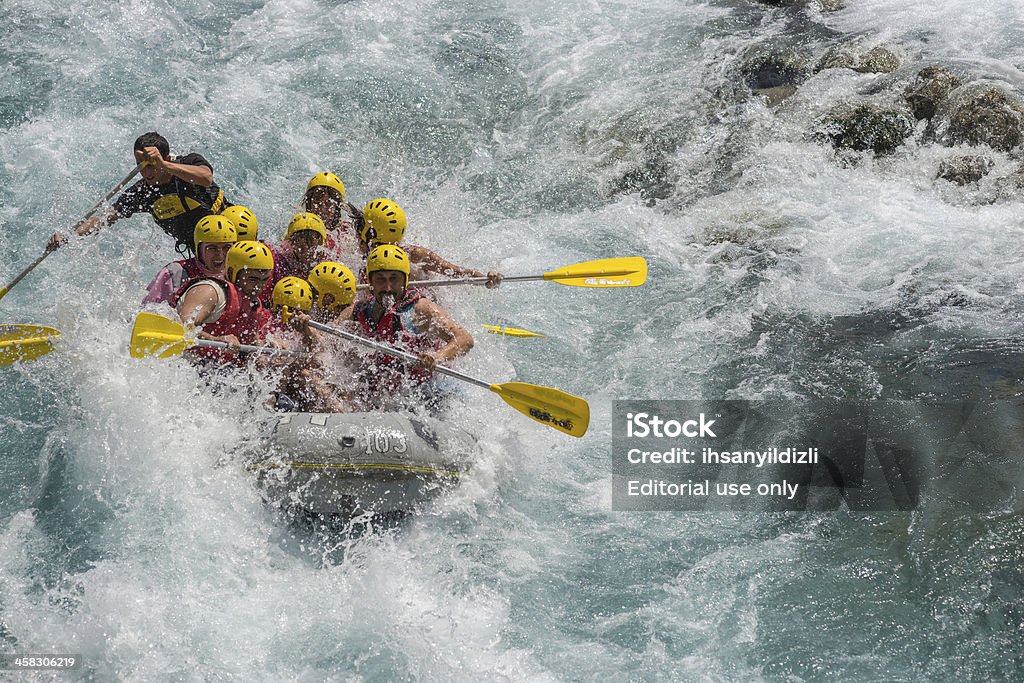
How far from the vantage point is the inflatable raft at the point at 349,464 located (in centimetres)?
532

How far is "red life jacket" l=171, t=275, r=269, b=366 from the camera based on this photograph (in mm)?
5805

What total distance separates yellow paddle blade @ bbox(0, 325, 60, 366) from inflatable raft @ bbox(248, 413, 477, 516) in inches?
66.2

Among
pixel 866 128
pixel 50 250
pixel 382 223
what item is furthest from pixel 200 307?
pixel 866 128

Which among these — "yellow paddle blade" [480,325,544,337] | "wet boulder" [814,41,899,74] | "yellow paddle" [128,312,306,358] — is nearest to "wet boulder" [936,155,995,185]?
"wet boulder" [814,41,899,74]

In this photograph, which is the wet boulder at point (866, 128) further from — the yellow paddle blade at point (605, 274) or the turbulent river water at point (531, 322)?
the yellow paddle blade at point (605, 274)

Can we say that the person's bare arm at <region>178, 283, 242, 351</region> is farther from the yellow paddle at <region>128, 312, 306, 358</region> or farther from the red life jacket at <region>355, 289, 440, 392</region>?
the red life jacket at <region>355, 289, 440, 392</region>

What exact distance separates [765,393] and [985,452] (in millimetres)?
1432

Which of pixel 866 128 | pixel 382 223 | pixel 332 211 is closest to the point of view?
pixel 382 223

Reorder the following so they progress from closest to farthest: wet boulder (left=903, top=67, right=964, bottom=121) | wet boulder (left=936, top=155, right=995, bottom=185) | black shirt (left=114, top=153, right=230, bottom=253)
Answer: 1. black shirt (left=114, top=153, right=230, bottom=253)
2. wet boulder (left=936, top=155, right=995, bottom=185)
3. wet boulder (left=903, top=67, right=964, bottom=121)

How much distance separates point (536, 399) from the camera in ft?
19.6

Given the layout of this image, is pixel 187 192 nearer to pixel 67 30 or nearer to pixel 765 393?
pixel 765 393

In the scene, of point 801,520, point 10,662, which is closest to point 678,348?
point 801,520

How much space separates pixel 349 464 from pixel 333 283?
50.2 inches

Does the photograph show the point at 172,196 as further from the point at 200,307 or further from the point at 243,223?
the point at 200,307
